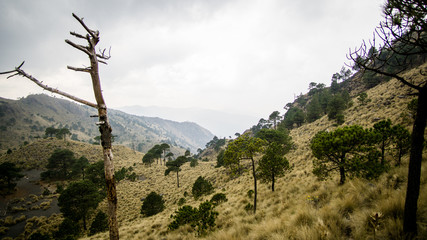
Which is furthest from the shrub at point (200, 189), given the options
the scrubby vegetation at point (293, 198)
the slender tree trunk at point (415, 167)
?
the slender tree trunk at point (415, 167)

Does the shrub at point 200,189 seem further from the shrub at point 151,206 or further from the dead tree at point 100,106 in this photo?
the dead tree at point 100,106

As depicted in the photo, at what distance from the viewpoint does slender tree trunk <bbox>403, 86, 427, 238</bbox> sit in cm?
347

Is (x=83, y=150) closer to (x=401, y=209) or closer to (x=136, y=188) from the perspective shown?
(x=136, y=188)

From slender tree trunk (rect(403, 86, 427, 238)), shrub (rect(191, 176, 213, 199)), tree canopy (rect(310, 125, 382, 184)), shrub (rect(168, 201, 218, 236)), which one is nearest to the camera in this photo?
slender tree trunk (rect(403, 86, 427, 238))

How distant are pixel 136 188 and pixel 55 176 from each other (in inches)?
1081

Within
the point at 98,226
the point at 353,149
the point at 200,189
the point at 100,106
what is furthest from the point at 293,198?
the point at 98,226

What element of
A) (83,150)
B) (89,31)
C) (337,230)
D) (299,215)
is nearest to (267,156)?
(299,215)

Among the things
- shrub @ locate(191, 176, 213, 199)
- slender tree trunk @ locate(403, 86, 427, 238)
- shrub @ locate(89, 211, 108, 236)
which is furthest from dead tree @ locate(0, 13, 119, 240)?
shrub @ locate(191, 176, 213, 199)

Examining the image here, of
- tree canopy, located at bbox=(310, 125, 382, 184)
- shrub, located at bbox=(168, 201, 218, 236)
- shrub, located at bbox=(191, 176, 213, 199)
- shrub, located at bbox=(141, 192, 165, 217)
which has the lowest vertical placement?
shrub, located at bbox=(141, 192, 165, 217)

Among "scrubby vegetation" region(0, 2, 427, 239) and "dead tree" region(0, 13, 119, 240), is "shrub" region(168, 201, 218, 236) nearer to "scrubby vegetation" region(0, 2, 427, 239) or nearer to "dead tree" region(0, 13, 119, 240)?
"scrubby vegetation" region(0, 2, 427, 239)

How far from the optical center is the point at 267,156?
15391 millimetres

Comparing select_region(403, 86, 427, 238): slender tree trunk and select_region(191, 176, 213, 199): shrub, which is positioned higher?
select_region(403, 86, 427, 238): slender tree trunk

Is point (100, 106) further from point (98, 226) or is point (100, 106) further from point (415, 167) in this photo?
point (98, 226)

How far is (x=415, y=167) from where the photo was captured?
354 centimetres
